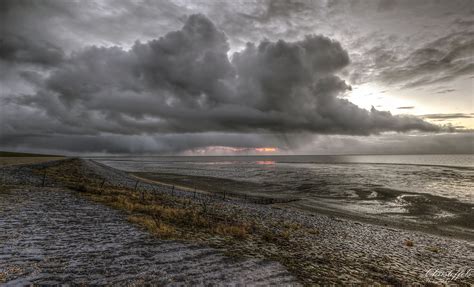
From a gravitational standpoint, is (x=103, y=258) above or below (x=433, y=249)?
above

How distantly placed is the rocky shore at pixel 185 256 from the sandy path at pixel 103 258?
29 millimetres

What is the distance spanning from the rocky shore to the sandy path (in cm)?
3

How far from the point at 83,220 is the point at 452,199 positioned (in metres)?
52.1

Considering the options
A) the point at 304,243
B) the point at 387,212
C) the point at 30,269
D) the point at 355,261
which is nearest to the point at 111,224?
the point at 30,269

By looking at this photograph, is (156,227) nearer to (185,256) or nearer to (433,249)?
(185,256)

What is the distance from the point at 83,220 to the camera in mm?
13992

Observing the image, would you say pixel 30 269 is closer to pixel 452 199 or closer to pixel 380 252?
pixel 380 252

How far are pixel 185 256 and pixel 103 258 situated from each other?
301 cm

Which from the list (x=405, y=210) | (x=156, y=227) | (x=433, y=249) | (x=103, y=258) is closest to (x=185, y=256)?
(x=103, y=258)

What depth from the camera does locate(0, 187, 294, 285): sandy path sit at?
291 inches

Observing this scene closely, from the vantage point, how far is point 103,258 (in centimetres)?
880

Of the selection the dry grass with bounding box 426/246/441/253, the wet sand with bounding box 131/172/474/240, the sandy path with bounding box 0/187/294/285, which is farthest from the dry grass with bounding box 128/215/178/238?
the wet sand with bounding box 131/172/474/240

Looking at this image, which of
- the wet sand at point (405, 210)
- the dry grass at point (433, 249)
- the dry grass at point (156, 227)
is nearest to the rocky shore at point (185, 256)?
the dry grass at point (433, 249)

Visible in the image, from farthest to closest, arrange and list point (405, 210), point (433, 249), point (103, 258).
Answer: point (405, 210) < point (433, 249) < point (103, 258)
